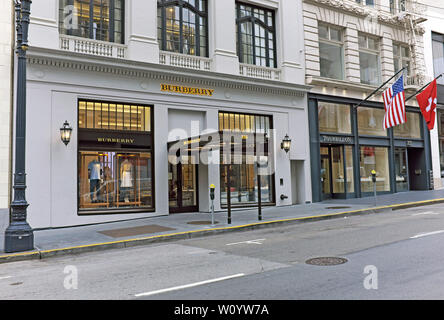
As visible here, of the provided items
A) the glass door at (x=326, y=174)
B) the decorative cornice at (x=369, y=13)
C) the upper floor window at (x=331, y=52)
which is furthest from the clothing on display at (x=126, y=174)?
the decorative cornice at (x=369, y=13)

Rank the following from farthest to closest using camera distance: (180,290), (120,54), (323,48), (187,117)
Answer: (323,48)
(187,117)
(120,54)
(180,290)

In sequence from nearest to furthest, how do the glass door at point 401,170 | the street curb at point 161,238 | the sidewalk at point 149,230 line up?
1. the street curb at point 161,238
2. the sidewalk at point 149,230
3. the glass door at point 401,170

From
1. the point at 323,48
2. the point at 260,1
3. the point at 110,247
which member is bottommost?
the point at 110,247

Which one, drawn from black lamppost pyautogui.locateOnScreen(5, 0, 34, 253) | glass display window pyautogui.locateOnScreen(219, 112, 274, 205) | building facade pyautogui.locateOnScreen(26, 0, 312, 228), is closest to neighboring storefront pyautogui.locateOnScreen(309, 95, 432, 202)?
building facade pyautogui.locateOnScreen(26, 0, 312, 228)

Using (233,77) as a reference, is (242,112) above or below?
below

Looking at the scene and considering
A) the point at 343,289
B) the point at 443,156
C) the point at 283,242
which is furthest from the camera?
the point at 443,156

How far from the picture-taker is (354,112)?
847 inches

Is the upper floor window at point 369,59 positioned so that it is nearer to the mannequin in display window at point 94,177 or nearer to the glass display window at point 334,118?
the glass display window at point 334,118

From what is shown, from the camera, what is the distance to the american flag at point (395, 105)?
724 inches

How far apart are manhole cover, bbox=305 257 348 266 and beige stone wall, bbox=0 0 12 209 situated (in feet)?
33.5

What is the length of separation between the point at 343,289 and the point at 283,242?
4.30 meters

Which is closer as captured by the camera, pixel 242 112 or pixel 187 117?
pixel 187 117

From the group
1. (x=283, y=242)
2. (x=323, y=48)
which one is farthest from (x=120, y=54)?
(x=323, y=48)

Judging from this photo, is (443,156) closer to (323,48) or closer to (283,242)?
(323,48)
